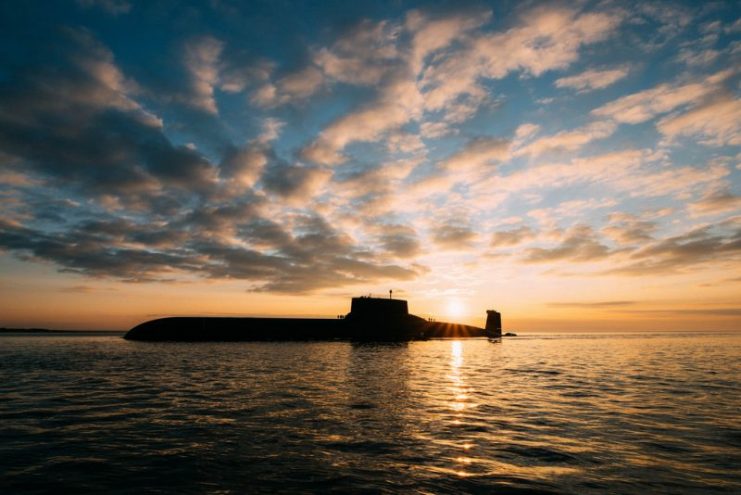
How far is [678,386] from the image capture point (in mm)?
24875

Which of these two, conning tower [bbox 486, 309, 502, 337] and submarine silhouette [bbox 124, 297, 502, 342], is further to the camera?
conning tower [bbox 486, 309, 502, 337]

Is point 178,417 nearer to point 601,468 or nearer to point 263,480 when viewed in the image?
point 263,480

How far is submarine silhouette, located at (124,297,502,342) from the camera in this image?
70875 mm

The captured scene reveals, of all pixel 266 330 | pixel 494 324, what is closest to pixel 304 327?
pixel 266 330

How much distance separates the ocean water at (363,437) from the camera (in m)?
9.48

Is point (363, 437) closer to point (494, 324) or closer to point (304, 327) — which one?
point (304, 327)

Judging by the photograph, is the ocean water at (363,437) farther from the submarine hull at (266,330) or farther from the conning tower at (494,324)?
the conning tower at (494,324)

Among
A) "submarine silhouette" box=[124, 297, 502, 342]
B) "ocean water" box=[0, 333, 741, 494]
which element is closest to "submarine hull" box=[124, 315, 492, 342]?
"submarine silhouette" box=[124, 297, 502, 342]

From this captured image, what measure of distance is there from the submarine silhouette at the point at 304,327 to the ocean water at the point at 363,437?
155 ft

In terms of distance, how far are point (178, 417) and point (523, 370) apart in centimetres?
2747

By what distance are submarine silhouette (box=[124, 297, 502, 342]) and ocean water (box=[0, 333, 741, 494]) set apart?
4723 cm

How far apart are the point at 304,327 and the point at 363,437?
216 ft

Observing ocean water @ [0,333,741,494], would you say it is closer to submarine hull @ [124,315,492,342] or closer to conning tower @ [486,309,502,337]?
submarine hull @ [124,315,492,342]

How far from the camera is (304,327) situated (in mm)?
77188
